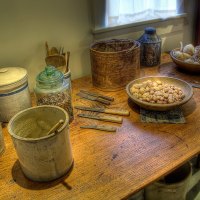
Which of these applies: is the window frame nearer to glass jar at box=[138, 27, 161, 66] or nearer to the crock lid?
glass jar at box=[138, 27, 161, 66]

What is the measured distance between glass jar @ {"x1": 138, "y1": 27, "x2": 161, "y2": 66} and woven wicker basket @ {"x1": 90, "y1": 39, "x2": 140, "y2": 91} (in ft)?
0.42

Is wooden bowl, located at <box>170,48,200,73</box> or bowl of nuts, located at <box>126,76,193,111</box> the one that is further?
wooden bowl, located at <box>170,48,200,73</box>

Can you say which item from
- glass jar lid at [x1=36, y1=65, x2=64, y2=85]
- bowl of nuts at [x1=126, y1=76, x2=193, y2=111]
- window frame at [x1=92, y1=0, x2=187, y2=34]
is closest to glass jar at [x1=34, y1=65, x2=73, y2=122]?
glass jar lid at [x1=36, y1=65, x2=64, y2=85]

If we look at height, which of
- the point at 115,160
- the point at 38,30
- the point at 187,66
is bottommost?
the point at 115,160

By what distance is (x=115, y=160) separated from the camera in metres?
0.68

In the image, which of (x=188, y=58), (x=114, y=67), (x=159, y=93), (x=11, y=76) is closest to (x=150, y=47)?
(x=188, y=58)

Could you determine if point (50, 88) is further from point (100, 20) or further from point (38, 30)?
point (100, 20)

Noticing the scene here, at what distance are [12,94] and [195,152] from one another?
1.93 ft

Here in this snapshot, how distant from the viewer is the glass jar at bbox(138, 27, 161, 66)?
1.16 m

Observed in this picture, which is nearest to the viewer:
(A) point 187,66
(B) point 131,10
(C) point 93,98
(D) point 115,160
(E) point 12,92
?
(D) point 115,160

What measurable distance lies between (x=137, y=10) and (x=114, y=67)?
413mm

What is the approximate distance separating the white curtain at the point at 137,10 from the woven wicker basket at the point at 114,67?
0.60ft

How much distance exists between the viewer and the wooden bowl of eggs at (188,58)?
3.52 ft

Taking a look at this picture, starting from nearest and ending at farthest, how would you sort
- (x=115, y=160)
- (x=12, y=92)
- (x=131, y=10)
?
(x=115, y=160), (x=12, y=92), (x=131, y=10)
